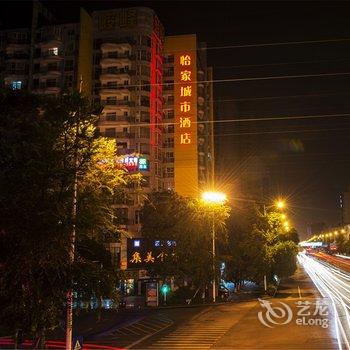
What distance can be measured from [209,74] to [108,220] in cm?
9436

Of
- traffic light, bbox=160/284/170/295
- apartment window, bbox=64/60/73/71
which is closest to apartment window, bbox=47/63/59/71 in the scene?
apartment window, bbox=64/60/73/71

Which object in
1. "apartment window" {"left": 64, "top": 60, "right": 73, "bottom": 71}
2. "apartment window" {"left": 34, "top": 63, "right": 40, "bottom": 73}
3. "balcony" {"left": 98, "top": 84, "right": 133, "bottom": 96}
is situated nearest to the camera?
"balcony" {"left": 98, "top": 84, "right": 133, "bottom": 96}

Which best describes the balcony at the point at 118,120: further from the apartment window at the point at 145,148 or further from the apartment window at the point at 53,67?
the apartment window at the point at 53,67

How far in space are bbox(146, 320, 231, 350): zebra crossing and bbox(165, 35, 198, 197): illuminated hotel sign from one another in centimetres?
5204

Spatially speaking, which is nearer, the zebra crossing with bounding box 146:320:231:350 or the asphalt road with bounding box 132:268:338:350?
the asphalt road with bounding box 132:268:338:350

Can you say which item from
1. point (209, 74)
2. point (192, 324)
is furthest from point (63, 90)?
point (209, 74)

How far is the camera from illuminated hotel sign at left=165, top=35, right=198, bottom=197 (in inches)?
3278

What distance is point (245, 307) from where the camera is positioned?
41312 mm

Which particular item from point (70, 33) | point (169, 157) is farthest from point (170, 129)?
point (70, 33)

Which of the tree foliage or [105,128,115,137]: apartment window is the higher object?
[105,128,115,137]: apartment window

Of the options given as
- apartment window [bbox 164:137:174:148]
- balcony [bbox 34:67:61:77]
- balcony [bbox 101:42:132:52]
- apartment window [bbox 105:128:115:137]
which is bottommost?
apartment window [bbox 105:128:115:137]

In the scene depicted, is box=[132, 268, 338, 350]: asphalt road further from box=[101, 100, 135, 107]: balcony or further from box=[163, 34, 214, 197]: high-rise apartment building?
box=[101, 100, 135, 107]: balcony

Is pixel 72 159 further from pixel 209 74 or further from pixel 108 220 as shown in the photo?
pixel 209 74

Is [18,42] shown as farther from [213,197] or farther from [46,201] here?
[46,201]
